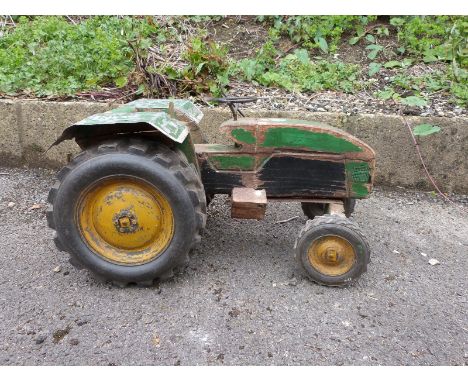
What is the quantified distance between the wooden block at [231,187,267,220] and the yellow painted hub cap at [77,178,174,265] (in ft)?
1.36

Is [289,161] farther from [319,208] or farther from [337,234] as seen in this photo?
[319,208]

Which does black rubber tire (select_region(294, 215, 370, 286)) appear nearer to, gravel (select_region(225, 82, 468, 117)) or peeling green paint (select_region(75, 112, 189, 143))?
peeling green paint (select_region(75, 112, 189, 143))

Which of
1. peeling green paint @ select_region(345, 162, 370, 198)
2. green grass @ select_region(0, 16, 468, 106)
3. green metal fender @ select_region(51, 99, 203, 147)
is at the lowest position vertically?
peeling green paint @ select_region(345, 162, 370, 198)

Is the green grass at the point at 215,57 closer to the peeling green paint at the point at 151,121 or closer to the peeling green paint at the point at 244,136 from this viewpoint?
the peeling green paint at the point at 244,136

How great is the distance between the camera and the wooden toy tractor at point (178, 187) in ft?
8.70

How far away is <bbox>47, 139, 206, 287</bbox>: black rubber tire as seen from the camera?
2623 millimetres

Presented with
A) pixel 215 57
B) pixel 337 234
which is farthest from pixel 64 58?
pixel 337 234

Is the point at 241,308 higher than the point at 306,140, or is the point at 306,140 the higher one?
the point at 306,140

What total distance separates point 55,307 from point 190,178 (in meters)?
1.03

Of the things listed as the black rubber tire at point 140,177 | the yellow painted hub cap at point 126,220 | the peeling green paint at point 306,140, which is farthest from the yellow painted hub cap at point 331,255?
the yellow painted hub cap at point 126,220

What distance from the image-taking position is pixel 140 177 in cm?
265

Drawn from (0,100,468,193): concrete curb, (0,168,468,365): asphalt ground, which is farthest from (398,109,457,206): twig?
(0,168,468,365): asphalt ground

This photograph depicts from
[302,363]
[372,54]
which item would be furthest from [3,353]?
[372,54]

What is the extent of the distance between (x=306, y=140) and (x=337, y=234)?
0.59 meters
